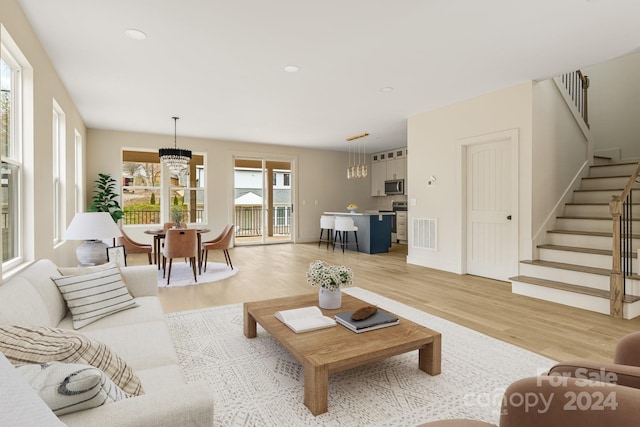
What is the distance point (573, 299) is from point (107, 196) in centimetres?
819

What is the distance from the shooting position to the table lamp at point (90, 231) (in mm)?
3053

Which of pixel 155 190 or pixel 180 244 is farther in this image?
pixel 155 190

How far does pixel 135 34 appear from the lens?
10.6 ft

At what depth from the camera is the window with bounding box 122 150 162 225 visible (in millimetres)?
7762

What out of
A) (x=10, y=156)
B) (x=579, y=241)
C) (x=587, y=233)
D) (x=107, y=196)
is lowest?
(x=579, y=241)

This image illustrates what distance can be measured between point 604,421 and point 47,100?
4.76 metres

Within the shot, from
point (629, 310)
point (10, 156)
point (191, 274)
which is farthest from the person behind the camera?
point (191, 274)

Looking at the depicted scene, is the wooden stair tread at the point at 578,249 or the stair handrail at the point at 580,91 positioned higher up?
the stair handrail at the point at 580,91

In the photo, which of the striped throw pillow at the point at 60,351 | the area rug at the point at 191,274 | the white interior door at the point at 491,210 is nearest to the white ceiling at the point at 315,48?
the white interior door at the point at 491,210

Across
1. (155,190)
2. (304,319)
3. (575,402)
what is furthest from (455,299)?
(155,190)

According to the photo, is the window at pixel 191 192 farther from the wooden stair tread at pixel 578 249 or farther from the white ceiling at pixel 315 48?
the wooden stair tread at pixel 578 249

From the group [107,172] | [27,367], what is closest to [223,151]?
[107,172]

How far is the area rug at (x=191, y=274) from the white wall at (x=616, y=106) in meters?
6.79

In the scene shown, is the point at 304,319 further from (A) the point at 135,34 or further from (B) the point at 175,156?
(B) the point at 175,156
